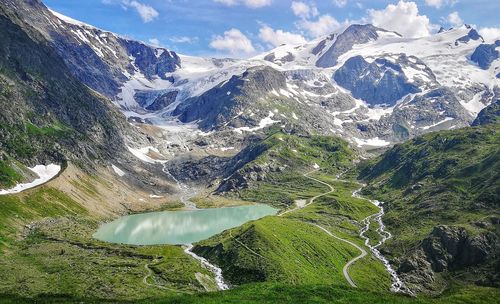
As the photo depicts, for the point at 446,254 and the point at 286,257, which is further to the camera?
the point at 446,254

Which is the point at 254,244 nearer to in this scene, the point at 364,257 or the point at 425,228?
the point at 364,257

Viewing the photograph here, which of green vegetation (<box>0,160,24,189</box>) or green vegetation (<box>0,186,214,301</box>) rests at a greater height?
green vegetation (<box>0,160,24,189</box>)

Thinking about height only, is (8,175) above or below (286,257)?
above

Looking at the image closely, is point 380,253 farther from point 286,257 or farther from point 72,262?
point 72,262

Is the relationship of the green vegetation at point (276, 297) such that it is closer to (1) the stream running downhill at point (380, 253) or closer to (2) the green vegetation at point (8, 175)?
(1) the stream running downhill at point (380, 253)

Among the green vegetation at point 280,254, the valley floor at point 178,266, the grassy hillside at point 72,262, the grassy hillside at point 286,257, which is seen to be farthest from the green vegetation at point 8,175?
the green vegetation at point 280,254

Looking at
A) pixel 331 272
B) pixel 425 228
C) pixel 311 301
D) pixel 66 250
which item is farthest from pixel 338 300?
pixel 425 228

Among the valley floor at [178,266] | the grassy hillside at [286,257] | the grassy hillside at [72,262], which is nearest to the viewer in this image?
the valley floor at [178,266]

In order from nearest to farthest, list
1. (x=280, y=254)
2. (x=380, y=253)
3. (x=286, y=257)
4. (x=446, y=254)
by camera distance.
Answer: (x=286, y=257) < (x=280, y=254) < (x=446, y=254) < (x=380, y=253)

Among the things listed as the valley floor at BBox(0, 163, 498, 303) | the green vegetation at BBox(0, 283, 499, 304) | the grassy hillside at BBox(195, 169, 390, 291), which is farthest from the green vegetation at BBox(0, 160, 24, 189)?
the green vegetation at BBox(0, 283, 499, 304)

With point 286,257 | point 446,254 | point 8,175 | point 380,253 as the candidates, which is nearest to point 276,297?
point 286,257

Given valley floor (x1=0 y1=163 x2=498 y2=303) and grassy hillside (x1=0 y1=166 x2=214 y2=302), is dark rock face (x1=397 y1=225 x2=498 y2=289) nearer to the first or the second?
valley floor (x1=0 y1=163 x2=498 y2=303)

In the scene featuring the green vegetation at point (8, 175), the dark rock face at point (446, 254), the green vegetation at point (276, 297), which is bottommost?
the green vegetation at point (276, 297)
